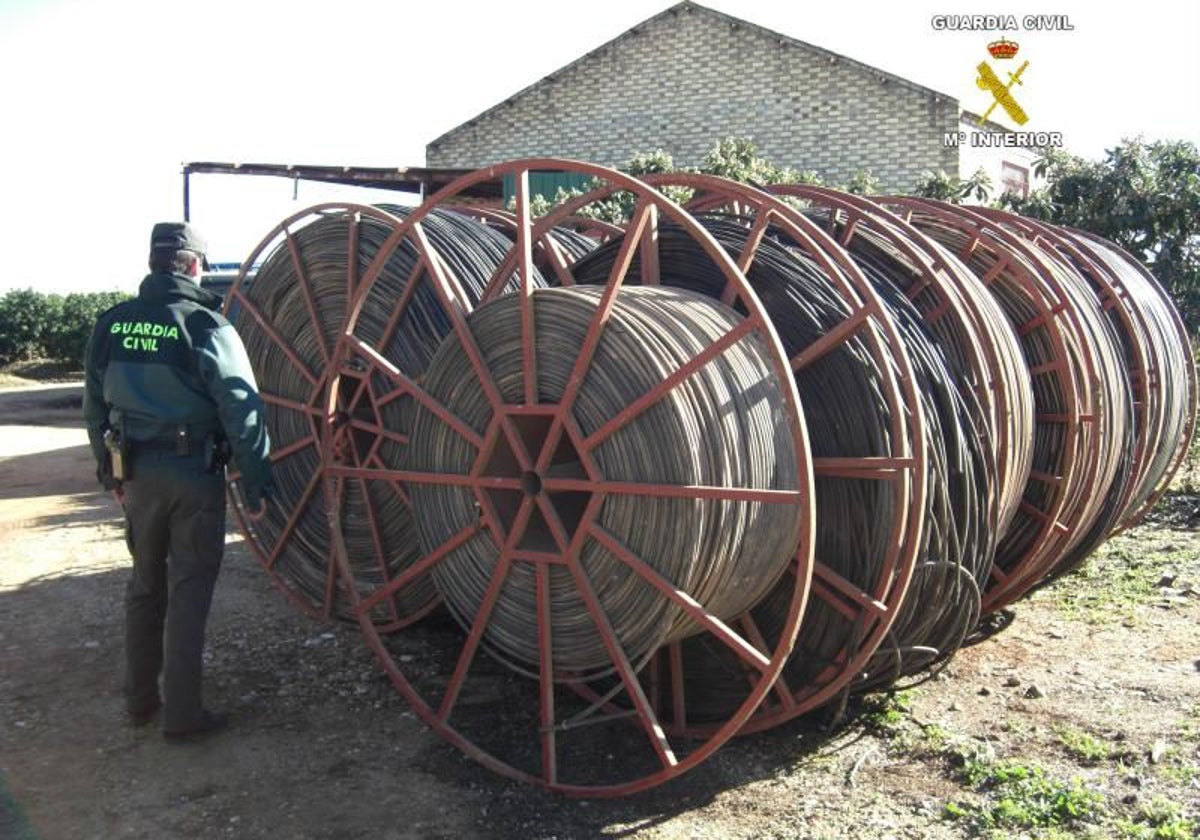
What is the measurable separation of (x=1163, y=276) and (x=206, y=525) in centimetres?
1045

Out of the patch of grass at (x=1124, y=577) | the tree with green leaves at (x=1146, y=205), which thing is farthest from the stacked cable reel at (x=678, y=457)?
the tree with green leaves at (x=1146, y=205)

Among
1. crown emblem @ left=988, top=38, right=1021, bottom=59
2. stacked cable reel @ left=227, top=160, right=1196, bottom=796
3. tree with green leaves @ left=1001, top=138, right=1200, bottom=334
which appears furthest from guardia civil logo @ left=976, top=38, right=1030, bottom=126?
stacked cable reel @ left=227, top=160, right=1196, bottom=796

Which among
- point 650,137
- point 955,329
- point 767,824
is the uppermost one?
point 650,137

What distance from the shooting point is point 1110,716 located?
5094 millimetres

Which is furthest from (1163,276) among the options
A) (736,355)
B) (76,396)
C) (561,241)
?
(76,396)

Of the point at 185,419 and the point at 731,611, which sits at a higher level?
the point at 185,419

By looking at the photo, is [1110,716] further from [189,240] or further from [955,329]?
[189,240]

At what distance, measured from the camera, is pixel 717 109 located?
1950cm

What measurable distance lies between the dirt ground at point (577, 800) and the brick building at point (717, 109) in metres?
12.6

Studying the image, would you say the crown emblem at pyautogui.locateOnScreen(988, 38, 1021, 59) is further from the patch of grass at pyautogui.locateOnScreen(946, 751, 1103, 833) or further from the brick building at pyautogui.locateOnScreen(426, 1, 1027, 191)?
the patch of grass at pyautogui.locateOnScreen(946, 751, 1103, 833)

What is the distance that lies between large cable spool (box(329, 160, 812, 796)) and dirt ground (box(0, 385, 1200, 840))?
26cm

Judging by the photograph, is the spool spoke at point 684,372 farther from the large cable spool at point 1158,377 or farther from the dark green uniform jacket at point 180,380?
the large cable spool at point 1158,377

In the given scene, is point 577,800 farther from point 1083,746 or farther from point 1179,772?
point 1179,772

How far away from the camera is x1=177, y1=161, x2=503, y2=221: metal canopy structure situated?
17.5m
